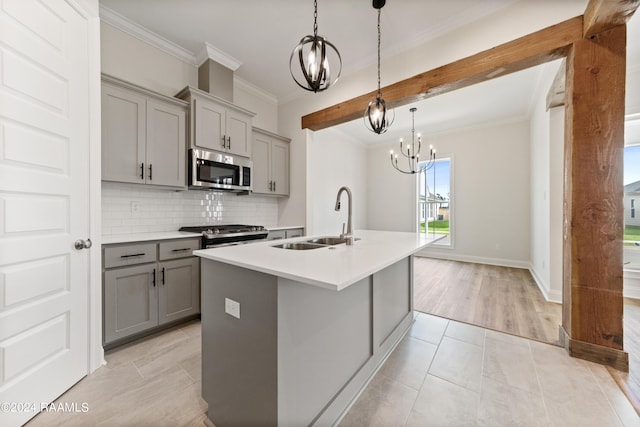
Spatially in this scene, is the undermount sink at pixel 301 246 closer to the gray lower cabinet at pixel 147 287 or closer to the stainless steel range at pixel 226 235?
the stainless steel range at pixel 226 235

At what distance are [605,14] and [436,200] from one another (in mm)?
4276

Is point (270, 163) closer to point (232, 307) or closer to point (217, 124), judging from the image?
point (217, 124)

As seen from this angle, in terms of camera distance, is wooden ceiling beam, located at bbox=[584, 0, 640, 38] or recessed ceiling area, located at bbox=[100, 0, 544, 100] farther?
recessed ceiling area, located at bbox=[100, 0, 544, 100]

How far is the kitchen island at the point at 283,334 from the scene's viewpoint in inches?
39.8

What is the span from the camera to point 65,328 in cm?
155

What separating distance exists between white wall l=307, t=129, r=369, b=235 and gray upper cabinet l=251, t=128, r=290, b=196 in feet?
2.10

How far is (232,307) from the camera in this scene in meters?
1.17

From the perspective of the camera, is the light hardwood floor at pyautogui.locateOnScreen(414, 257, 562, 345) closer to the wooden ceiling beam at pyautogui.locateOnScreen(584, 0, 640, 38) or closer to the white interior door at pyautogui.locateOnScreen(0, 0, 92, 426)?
the wooden ceiling beam at pyautogui.locateOnScreen(584, 0, 640, 38)

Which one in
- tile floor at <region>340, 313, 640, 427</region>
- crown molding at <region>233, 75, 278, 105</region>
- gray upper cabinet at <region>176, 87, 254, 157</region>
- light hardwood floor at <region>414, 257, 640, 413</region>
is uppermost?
crown molding at <region>233, 75, 278, 105</region>

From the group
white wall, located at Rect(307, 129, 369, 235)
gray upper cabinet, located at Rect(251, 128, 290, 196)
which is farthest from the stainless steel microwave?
white wall, located at Rect(307, 129, 369, 235)

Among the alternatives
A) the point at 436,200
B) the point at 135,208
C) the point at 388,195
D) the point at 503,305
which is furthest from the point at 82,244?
the point at 436,200

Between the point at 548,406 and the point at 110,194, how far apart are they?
12.3ft

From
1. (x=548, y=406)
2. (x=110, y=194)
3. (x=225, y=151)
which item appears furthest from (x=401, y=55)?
(x=110, y=194)

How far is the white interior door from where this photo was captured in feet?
4.16
